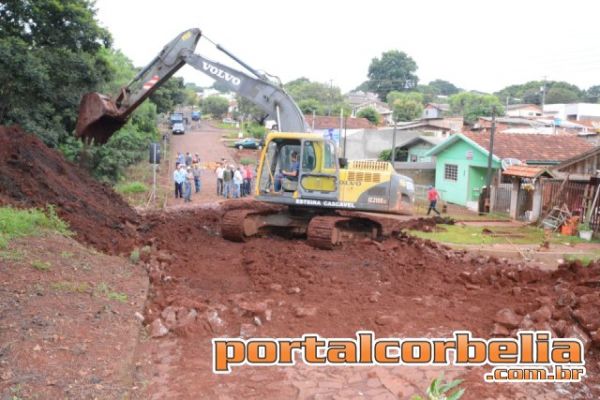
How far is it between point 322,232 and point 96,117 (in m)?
5.63

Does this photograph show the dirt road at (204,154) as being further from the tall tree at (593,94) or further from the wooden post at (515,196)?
the tall tree at (593,94)

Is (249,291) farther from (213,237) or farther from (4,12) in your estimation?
(4,12)

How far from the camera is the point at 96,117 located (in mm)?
12531

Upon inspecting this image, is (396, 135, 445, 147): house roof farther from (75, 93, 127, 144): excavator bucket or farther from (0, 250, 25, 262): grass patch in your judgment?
(0, 250, 25, 262): grass patch

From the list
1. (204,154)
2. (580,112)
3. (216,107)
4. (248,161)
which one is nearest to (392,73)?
(216,107)

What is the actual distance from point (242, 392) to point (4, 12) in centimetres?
1611

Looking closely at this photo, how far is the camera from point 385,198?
11883 mm

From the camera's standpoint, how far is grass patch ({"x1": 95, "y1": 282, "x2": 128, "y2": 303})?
7398 mm

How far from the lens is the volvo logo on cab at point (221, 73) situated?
1316 centimetres

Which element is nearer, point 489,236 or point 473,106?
point 489,236

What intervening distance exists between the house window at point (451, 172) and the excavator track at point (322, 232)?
50.3 feet

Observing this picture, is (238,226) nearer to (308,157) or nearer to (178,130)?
(308,157)

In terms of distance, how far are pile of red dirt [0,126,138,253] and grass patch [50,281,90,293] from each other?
8.22ft

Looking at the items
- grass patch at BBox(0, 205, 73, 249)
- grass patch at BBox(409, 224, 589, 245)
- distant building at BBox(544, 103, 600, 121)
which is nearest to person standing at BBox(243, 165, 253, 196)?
grass patch at BBox(409, 224, 589, 245)
